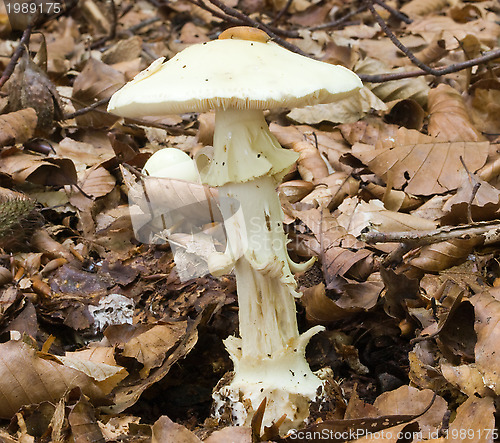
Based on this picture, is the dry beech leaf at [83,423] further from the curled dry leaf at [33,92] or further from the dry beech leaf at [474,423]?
the curled dry leaf at [33,92]

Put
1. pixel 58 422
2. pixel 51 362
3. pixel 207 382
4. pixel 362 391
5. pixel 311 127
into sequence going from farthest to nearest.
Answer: pixel 311 127, pixel 207 382, pixel 362 391, pixel 51 362, pixel 58 422

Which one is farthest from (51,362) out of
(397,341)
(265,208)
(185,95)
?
(397,341)

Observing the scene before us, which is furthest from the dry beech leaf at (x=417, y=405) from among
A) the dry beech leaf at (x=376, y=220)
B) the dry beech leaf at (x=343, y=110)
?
the dry beech leaf at (x=343, y=110)

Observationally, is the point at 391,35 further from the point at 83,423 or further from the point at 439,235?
the point at 83,423

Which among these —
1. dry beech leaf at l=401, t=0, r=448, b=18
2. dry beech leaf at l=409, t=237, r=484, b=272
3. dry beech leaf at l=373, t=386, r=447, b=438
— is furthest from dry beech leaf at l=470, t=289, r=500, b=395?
dry beech leaf at l=401, t=0, r=448, b=18

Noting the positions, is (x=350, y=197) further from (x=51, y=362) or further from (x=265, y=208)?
(x=51, y=362)

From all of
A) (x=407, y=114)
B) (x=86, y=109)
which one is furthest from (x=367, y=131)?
(x=86, y=109)
